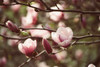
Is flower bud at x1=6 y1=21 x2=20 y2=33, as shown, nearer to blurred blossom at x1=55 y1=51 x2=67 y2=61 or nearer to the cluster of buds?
the cluster of buds

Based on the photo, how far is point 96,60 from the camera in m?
2.39

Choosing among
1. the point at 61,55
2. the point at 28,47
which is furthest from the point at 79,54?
the point at 28,47

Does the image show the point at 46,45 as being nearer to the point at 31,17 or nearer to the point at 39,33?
the point at 39,33

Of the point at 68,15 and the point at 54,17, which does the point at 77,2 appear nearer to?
the point at 54,17

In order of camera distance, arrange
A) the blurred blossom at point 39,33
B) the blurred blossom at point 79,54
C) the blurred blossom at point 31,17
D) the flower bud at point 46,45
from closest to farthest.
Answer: the flower bud at point 46,45
the blurred blossom at point 39,33
the blurred blossom at point 31,17
the blurred blossom at point 79,54

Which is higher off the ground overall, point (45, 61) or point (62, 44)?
point (62, 44)

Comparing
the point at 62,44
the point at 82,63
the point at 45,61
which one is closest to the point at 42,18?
the point at 45,61

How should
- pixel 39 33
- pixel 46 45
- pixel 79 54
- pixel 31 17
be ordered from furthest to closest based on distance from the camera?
pixel 79 54 < pixel 31 17 < pixel 39 33 < pixel 46 45

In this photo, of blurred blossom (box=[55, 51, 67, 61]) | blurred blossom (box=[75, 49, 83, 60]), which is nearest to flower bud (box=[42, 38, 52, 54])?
blurred blossom (box=[55, 51, 67, 61])

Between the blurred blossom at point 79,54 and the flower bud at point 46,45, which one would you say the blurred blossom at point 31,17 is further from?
the blurred blossom at point 79,54

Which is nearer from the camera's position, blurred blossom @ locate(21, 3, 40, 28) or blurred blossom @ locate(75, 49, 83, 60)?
blurred blossom @ locate(21, 3, 40, 28)

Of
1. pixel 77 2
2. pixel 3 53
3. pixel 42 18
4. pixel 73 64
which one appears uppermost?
pixel 77 2

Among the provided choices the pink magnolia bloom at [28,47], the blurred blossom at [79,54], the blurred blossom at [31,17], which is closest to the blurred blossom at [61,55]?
the blurred blossom at [79,54]

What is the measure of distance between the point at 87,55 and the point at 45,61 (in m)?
0.38
